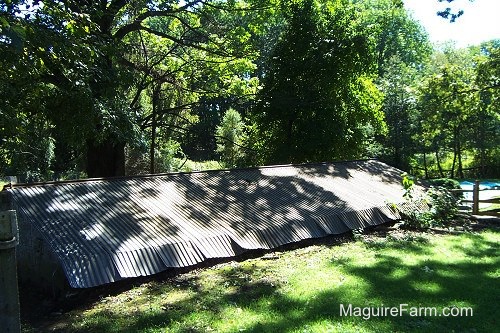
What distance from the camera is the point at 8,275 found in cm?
265

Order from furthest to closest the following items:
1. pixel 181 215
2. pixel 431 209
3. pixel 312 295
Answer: pixel 431 209 → pixel 181 215 → pixel 312 295

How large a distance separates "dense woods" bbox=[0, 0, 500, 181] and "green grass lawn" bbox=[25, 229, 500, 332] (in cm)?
508

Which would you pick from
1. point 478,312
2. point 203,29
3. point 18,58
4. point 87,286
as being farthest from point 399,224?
point 203,29

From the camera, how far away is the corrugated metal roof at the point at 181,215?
7.14 m

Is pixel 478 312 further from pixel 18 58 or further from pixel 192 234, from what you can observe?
pixel 18 58

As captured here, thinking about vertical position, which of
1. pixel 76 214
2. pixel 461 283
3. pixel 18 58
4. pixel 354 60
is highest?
pixel 354 60

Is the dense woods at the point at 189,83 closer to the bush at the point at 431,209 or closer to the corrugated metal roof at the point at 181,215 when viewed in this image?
the corrugated metal roof at the point at 181,215

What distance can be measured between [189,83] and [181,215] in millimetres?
13753

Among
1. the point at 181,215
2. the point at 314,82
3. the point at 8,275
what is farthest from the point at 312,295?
the point at 314,82

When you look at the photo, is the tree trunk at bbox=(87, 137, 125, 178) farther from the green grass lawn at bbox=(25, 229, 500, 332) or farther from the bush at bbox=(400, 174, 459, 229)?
the bush at bbox=(400, 174, 459, 229)

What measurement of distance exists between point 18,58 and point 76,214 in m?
3.18

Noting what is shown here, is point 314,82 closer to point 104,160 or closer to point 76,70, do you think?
point 104,160

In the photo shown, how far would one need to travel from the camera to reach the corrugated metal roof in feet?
23.4

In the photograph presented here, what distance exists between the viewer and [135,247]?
7.39 meters
